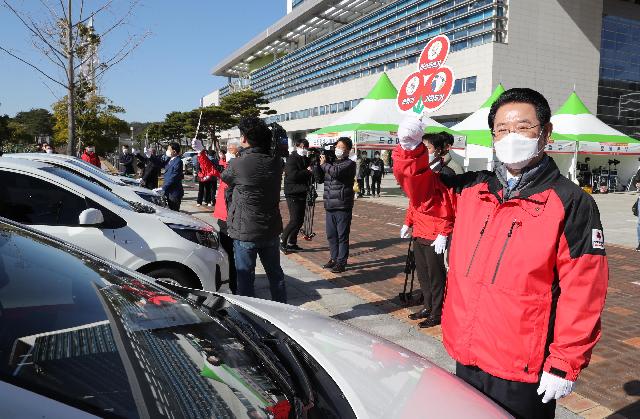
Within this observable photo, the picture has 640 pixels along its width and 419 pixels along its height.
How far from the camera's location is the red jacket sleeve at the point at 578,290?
5.49ft

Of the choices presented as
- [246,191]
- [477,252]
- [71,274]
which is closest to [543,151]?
[477,252]

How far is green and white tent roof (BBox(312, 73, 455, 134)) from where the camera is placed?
16875mm

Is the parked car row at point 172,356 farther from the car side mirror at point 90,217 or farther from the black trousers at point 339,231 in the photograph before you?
the black trousers at point 339,231

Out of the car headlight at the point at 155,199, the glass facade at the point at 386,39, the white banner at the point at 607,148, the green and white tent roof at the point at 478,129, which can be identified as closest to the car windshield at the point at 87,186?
the car headlight at the point at 155,199

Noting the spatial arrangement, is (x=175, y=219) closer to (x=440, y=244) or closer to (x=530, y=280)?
(x=440, y=244)

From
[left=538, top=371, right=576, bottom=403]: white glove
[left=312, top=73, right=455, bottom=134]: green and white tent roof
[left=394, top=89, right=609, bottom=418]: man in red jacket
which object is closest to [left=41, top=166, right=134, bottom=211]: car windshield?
[left=394, top=89, right=609, bottom=418]: man in red jacket

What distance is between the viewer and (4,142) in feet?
141

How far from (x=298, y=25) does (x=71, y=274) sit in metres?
68.4

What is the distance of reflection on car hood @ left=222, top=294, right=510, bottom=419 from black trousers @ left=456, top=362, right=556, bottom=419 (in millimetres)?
185

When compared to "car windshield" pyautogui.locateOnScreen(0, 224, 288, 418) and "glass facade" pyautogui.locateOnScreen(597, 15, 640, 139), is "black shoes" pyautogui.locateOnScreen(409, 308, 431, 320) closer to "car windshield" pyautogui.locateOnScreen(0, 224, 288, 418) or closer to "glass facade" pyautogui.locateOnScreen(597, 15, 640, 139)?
Answer: "car windshield" pyautogui.locateOnScreen(0, 224, 288, 418)

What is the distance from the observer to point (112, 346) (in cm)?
138

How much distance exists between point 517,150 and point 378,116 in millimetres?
15732

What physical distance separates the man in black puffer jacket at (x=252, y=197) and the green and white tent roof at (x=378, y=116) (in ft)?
42.6

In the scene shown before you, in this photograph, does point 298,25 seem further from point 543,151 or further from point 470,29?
point 543,151
